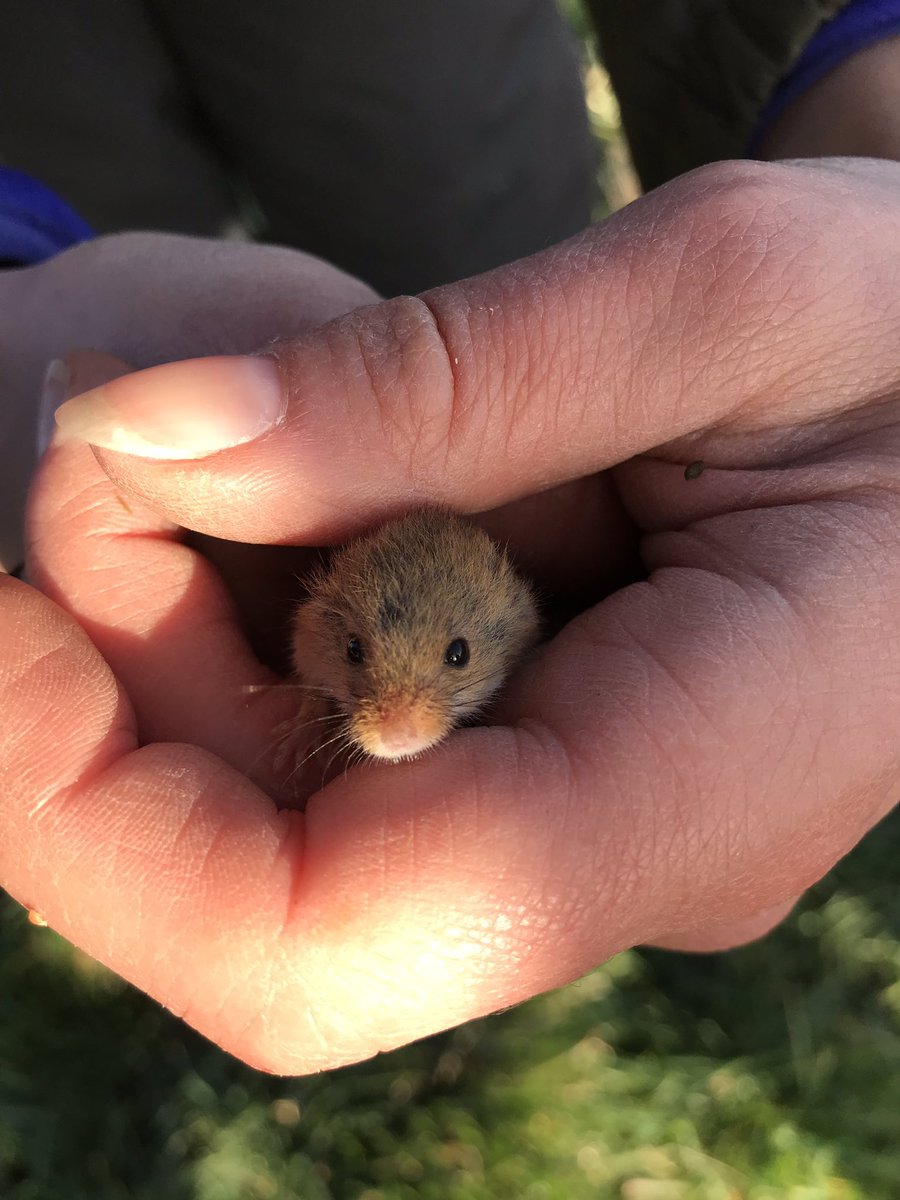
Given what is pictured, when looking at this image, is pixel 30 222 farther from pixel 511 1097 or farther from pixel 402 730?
pixel 511 1097

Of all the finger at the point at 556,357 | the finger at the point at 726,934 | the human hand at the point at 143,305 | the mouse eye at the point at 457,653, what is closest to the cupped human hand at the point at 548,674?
the finger at the point at 556,357

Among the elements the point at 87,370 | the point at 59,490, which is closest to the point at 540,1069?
the point at 59,490

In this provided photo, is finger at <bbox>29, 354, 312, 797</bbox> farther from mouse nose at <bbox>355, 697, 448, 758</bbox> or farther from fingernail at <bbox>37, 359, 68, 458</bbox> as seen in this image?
mouse nose at <bbox>355, 697, 448, 758</bbox>

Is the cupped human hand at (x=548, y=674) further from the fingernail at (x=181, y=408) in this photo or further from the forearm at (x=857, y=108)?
the forearm at (x=857, y=108)

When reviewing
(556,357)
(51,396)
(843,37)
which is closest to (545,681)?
(556,357)

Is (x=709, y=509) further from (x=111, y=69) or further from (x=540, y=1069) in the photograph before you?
(x=111, y=69)

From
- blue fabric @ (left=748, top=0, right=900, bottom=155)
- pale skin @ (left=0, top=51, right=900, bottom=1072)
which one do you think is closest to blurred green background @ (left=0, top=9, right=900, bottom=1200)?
pale skin @ (left=0, top=51, right=900, bottom=1072)
